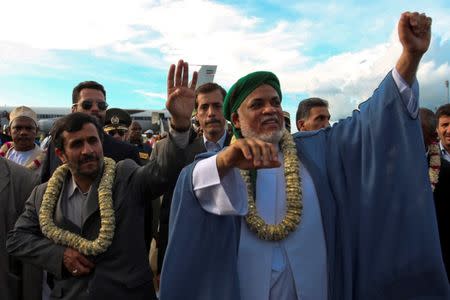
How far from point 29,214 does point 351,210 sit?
1.97 m

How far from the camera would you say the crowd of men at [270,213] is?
1.91 meters

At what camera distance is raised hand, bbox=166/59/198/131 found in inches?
97.8

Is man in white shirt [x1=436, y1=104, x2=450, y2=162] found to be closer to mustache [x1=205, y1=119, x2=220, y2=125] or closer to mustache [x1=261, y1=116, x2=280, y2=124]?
mustache [x1=205, y1=119, x2=220, y2=125]

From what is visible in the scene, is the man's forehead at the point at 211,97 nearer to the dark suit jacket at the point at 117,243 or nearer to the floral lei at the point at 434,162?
the dark suit jacket at the point at 117,243

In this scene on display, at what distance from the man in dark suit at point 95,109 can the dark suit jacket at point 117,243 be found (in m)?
0.74

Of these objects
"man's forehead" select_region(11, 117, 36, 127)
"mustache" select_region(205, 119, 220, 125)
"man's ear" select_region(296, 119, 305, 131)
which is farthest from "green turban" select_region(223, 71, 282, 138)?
"man's forehead" select_region(11, 117, 36, 127)

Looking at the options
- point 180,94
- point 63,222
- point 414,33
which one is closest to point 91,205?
point 63,222

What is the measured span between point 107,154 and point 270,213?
1.81 m

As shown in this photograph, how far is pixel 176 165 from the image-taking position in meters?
2.55

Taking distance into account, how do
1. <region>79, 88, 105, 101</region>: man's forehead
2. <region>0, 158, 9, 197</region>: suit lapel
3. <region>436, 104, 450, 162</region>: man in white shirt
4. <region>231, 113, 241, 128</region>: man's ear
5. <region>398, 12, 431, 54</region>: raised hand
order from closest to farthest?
<region>398, 12, 431, 54</region>: raised hand
<region>231, 113, 241, 128</region>: man's ear
<region>0, 158, 9, 197</region>: suit lapel
<region>436, 104, 450, 162</region>: man in white shirt
<region>79, 88, 105, 101</region>: man's forehead

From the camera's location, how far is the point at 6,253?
337cm

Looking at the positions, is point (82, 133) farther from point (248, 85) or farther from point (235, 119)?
point (248, 85)

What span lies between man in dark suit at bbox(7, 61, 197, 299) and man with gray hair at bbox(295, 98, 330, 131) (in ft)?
7.56

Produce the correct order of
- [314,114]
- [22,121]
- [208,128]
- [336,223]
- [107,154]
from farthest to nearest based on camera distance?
[314,114]
[22,121]
[208,128]
[107,154]
[336,223]
